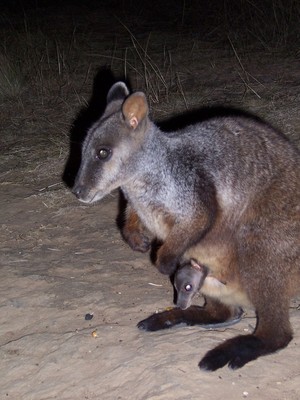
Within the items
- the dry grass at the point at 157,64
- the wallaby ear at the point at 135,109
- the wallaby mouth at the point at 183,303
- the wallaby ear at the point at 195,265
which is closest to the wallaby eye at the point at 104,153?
the wallaby ear at the point at 135,109

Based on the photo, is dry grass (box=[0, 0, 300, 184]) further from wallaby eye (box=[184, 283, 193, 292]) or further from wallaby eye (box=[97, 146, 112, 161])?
wallaby eye (box=[184, 283, 193, 292])

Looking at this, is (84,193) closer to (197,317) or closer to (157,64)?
(197,317)

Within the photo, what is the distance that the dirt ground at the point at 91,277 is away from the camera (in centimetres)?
378

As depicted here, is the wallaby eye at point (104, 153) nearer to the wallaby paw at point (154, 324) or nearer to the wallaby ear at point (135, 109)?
the wallaby ear at point (135, 109)

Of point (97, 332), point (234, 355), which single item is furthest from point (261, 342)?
point (97, 332)

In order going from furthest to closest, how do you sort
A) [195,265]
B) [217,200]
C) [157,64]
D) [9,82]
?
1. [157,64]
2. [9,82]
3. [195,265]
4. [217,200]

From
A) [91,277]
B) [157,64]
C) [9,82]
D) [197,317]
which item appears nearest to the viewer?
[197,317]

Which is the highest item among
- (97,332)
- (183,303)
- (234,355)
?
(234,355)

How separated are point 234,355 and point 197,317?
58 centimetres

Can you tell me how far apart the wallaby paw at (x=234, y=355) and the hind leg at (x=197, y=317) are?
425mm

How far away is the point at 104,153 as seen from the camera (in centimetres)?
419

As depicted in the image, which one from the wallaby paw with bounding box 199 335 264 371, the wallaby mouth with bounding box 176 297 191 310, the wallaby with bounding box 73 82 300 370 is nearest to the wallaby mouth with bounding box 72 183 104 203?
the wallaby with bounding box 73 82 300 370

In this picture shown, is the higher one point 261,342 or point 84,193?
point 84,193

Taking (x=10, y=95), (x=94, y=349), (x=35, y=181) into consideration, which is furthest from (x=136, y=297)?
(x=10, y=95)
